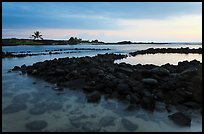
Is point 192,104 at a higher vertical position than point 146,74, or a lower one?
lower

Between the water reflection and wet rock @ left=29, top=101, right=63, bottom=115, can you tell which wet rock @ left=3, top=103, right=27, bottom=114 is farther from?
the water reflection

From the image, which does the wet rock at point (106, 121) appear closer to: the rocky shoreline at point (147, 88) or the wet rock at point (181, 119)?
the rocky shoreline at point (147, 88)

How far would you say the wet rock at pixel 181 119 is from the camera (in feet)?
26.9

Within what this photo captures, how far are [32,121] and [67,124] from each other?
1.31 m

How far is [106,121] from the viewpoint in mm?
8445

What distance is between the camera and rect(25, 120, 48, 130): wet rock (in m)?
7.69

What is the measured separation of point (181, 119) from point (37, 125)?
16.4ft

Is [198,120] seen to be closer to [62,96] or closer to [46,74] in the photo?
[62,96]

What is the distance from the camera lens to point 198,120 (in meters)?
8.74

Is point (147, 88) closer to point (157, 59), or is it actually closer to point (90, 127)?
point (90, 127)

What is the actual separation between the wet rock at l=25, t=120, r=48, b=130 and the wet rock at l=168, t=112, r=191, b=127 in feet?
14.9

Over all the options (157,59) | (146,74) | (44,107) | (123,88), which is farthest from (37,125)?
(157,59)

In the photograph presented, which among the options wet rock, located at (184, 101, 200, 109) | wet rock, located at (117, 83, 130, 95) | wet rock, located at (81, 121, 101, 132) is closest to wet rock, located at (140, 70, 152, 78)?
wet rock, located at (117, 83, 130, 95)

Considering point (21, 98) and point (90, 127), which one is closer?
point (90, 127)
